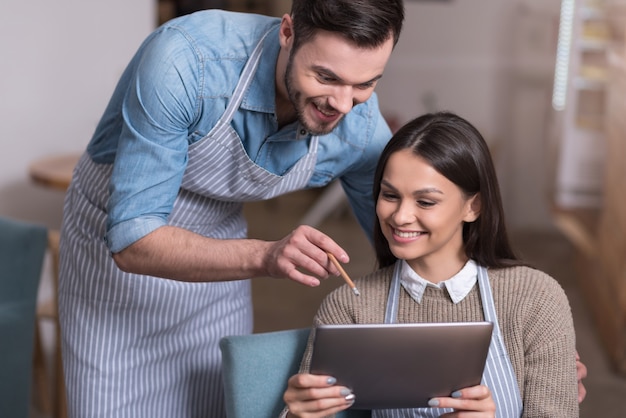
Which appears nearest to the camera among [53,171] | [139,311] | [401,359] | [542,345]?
[401,359]

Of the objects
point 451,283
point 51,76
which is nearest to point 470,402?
point 451,283

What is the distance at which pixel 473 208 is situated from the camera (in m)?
1.79

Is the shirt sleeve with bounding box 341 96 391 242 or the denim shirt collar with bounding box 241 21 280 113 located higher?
the denim shirt collar with bounding box 241 21 280 113

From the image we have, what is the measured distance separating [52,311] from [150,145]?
1799 mm

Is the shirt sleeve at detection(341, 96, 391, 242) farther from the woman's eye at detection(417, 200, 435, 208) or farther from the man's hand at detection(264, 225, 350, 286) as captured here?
the man's hand at detection(264, 225, 350, 286)

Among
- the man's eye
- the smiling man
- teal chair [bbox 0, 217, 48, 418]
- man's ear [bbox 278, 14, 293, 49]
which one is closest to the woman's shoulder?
the smiling man

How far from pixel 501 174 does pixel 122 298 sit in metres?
4.31

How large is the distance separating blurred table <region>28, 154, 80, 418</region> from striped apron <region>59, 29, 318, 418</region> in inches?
45.0

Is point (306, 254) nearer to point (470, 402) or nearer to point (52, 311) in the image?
point (470, 402)

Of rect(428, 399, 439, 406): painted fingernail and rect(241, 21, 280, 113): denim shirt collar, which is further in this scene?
rect(241, 21, 280, 113): denim shirt collar

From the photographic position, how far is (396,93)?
5980 mm

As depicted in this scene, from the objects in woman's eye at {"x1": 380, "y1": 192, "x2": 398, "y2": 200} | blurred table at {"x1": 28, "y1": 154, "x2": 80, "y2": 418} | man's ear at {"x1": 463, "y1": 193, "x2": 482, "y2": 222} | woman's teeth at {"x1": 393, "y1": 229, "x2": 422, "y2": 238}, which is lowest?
blurred table at {"x1": 28, "y1": 154, "x2": 80, "y2": 418}

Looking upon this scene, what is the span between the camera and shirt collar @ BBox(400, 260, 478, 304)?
1743 millimetres

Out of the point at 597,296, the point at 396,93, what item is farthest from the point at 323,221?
the point at 597,296
